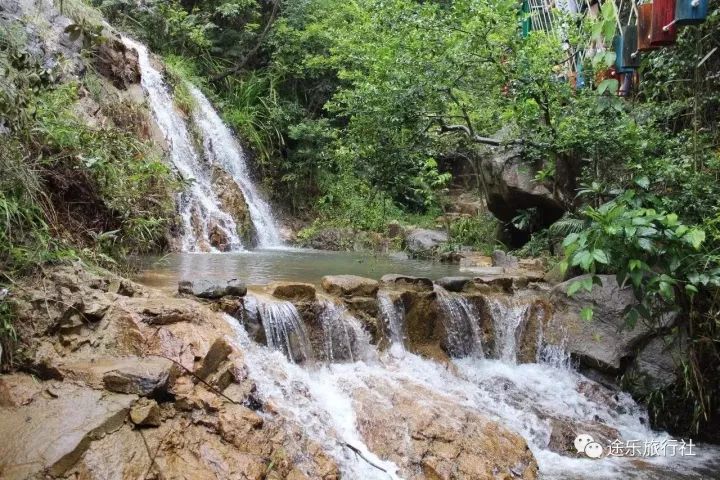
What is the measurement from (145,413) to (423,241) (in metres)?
9.64

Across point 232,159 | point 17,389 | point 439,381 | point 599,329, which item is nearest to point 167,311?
point 17,389

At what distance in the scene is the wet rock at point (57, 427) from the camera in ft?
9.50

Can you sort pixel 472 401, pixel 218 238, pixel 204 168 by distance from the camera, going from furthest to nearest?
pixel 204 168
pixel 218 238
pixel 472 401

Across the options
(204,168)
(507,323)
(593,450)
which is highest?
(204,168)

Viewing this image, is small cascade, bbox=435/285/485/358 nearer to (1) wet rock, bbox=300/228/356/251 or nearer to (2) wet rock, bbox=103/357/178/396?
(2) wet rock, bbox=103/357/178/396

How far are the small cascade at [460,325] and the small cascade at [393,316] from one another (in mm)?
588

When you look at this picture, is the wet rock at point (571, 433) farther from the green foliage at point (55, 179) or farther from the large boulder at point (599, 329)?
the green foliage at point (55, 179)

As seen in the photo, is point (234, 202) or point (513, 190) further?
point (234, 202)

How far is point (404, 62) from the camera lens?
7.94 m

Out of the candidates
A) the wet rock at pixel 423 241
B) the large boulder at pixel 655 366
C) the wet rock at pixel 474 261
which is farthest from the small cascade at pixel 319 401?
the wet rock at pixel 423 241

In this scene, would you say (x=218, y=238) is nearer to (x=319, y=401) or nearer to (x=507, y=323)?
(x=507, y=323)

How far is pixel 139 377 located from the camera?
11.6 feet

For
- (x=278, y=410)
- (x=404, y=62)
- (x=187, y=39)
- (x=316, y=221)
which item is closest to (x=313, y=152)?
(x=316, y=221)

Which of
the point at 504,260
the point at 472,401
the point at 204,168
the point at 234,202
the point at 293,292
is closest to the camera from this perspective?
the point at 472,401
